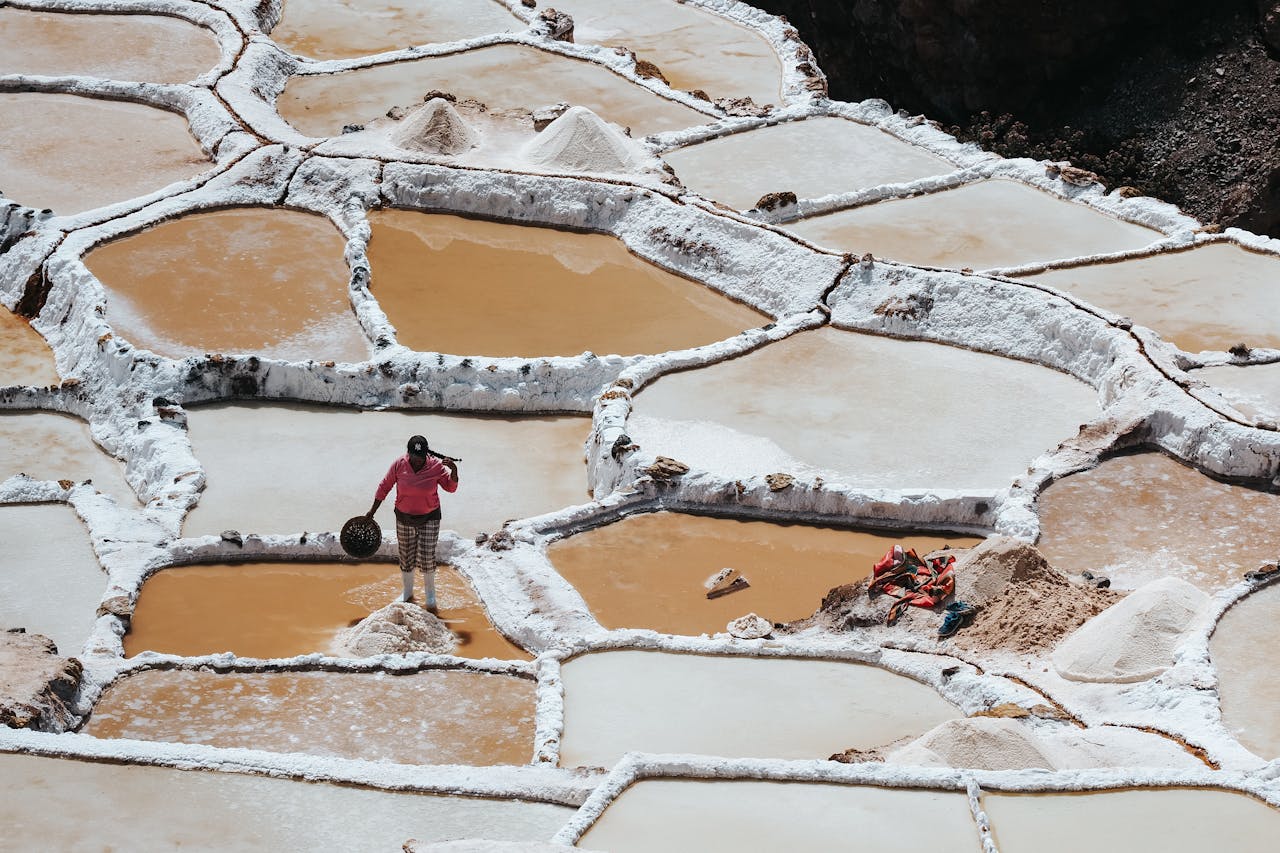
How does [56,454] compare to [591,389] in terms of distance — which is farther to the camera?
[591,389]

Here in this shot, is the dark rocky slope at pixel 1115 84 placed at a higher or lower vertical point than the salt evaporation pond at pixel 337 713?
higher

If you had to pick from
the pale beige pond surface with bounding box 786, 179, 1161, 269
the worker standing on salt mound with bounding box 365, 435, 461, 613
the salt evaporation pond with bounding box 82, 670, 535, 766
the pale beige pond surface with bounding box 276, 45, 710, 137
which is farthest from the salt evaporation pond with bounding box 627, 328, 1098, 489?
the pale beige pond surface with bounding box 276, 45, 710, 137

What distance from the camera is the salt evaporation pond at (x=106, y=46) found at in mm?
20859

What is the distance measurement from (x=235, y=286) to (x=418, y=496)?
19.6ft

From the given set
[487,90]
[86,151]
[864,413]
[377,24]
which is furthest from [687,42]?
[864,413]

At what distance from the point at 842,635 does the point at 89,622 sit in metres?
4.87

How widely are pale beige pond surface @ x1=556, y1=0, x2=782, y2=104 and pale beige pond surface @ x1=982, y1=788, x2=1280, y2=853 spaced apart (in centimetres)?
1403

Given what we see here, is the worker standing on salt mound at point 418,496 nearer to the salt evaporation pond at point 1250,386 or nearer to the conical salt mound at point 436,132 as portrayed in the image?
the salt evaporation pond at point 1250,386

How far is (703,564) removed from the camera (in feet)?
40.1

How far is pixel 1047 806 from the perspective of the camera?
26.1 feet

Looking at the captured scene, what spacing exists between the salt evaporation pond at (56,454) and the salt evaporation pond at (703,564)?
3.85 meters

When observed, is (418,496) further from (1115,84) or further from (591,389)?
(1115,84)

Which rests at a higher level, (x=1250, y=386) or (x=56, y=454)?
(x=1250, y=386)

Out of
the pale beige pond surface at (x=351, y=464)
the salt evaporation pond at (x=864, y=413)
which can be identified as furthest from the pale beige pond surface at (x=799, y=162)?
the pale beige pond surface at (x=351, y=464)
